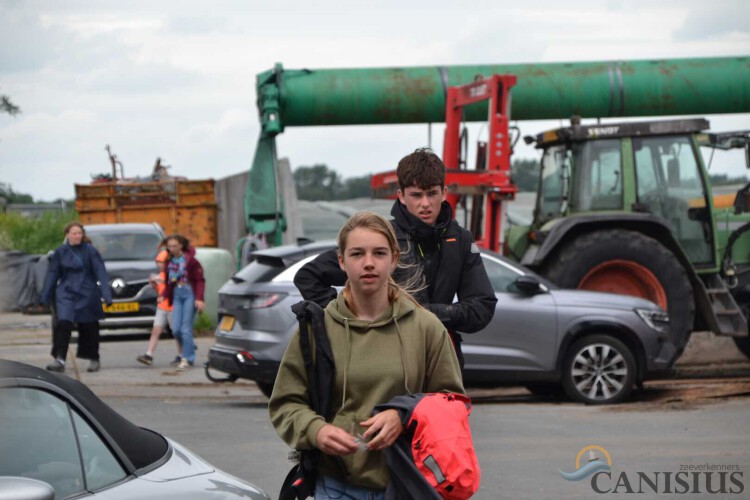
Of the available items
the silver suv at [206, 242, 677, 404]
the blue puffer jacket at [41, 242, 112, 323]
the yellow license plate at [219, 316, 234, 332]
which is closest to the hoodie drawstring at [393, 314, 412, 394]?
the silver suv at [206, 242, 677, 404]

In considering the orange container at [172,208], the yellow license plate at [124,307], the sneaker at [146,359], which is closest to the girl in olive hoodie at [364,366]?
the sneaker at [146,359]

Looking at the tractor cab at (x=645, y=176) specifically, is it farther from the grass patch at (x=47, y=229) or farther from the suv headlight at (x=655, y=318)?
the grass patch at (x=47, y=229)

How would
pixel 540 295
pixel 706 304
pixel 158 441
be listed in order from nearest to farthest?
pixel 158 441, pixel 540 295, pixel 706 304

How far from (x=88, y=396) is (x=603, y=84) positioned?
1318cm

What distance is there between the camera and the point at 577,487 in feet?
24.6

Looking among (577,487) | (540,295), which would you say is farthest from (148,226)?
(577,487)

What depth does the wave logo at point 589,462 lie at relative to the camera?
25.7 ft

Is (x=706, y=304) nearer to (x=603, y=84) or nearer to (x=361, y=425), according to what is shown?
(x=603, y=84)

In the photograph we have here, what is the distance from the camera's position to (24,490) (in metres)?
2.65

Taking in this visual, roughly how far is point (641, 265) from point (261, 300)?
433 centimetres

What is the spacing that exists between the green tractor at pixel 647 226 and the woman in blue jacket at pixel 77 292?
5044mm

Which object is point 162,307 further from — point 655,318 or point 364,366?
point 364,366

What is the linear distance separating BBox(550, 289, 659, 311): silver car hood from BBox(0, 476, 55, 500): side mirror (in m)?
8.93

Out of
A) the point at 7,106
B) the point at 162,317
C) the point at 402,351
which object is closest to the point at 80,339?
the point at 162,317
